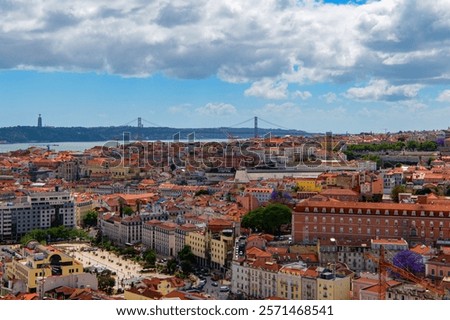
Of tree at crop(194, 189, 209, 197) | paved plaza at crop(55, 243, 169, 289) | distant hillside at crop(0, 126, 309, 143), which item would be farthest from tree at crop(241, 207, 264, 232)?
distant hillside at crop(0, 126, 309, 143)

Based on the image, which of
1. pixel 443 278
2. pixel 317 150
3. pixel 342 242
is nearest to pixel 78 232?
pixel 342 242

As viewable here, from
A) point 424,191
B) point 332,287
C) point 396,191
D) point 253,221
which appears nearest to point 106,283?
point 332,287

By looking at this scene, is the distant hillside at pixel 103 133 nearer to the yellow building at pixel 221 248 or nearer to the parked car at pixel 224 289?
the yellow building at pixel 221 248

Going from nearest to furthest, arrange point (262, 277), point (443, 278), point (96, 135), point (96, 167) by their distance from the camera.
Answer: point (443, 278)
point (262, 277)
point (96, 167)
point (96, 135)

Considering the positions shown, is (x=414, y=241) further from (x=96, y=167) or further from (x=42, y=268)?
(x=96, y=167)

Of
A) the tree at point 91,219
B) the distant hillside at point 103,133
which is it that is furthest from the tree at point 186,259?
the distant hillside at point 103,133
